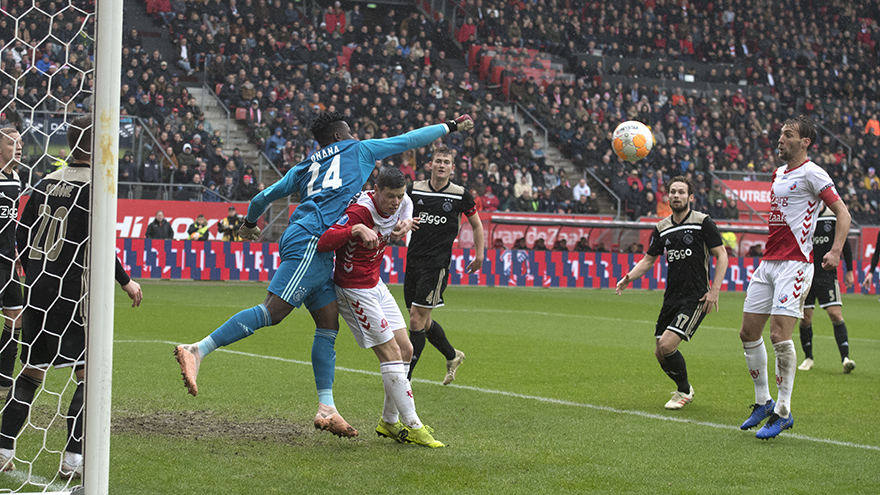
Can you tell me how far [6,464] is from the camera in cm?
465

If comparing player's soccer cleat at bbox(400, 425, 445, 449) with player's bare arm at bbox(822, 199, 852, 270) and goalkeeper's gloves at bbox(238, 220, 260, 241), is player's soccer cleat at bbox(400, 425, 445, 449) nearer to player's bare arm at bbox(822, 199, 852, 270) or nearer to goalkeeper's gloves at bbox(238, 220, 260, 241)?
goalkeeper's gloves at bbox(238, 220, 260, 241)

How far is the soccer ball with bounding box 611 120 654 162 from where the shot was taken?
33.1 feet

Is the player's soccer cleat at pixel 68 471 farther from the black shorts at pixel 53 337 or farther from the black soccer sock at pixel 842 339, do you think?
the black soccer sock at pixel 842 339

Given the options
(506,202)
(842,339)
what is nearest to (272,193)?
(842,339)

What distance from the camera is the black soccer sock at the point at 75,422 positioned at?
4576 millimetres

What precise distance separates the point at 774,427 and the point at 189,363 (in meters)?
3.88

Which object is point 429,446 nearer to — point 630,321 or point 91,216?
point 91,216

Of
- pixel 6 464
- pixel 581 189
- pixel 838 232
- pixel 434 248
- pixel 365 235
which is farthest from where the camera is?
pixel 581 189

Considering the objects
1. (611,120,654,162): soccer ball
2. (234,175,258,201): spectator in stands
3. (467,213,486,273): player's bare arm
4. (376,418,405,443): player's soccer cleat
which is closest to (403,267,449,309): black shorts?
(467,213,486,273): player's bare arm

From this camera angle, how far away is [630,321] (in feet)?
50.4

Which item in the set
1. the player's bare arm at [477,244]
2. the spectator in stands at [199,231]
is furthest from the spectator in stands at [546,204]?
the player's bare arm at [477,244]

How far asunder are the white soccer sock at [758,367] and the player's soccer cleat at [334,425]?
10.0 feet

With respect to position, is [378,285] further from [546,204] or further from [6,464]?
[546,204]

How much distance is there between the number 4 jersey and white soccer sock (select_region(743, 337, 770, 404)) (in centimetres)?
463
